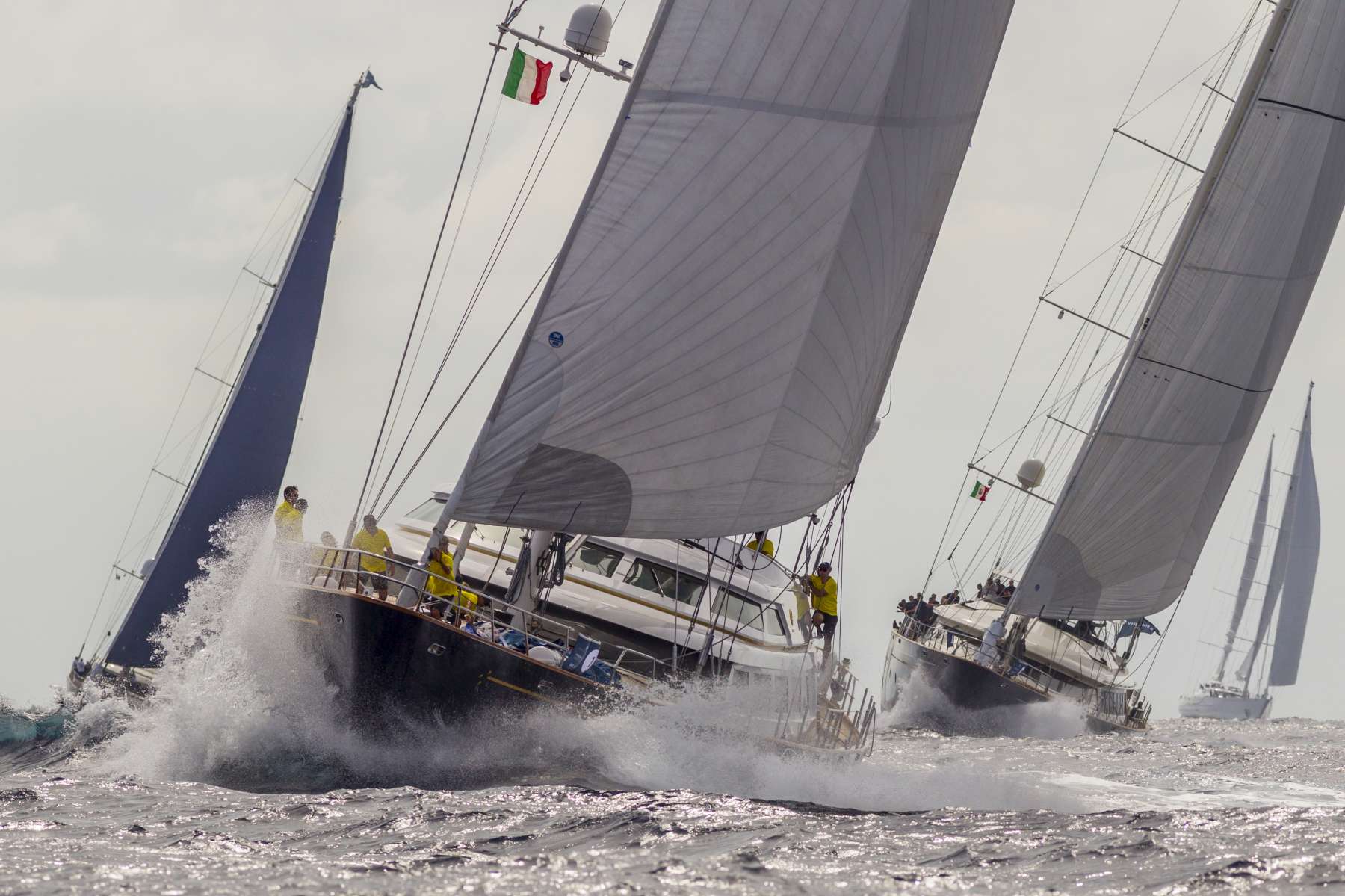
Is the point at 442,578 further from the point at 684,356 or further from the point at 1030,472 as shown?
the point at 1030,472

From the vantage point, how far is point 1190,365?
24656mm

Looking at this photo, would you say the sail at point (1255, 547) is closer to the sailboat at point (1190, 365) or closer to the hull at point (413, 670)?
A: the sailboat at point (1190, 365)

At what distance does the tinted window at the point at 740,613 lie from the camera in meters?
13.6

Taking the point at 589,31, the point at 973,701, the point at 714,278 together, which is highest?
the point at 589,31

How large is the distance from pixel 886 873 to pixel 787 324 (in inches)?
190

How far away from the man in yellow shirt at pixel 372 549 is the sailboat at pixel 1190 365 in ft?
41.1

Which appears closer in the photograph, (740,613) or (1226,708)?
(740,613)

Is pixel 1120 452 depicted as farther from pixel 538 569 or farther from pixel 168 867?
pixel 168 867

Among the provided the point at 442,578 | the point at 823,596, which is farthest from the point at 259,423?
the point at 442,578

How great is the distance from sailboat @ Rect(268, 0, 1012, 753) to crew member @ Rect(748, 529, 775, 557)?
189cm

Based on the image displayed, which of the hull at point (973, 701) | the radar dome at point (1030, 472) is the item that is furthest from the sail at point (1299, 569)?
the hull at point (973, 701)

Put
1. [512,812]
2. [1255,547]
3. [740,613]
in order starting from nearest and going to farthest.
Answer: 1. [512,812]
2. [740,613]
3. [1255,547]

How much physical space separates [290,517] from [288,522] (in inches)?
2.5

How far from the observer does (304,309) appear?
62.0 feet
